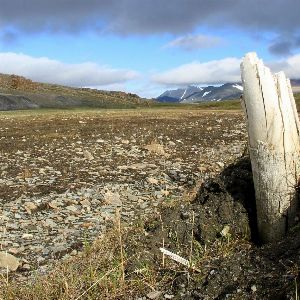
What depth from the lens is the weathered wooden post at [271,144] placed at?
7.12 meters

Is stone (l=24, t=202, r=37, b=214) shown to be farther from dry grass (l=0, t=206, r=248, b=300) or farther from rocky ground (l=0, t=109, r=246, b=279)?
dry grass (l=0, t=206, r=248, b=300)

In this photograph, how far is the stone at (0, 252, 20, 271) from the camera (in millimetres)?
8281

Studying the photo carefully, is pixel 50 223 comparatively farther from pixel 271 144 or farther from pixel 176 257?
pixel 271 144

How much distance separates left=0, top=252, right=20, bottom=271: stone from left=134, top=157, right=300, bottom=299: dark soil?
2147 millimetres

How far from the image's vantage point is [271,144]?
23.4ft

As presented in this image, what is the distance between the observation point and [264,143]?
715 cm

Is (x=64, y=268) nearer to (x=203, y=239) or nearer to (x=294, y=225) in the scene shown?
(x=203, y=239)

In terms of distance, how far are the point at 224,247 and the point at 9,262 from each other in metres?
3.47

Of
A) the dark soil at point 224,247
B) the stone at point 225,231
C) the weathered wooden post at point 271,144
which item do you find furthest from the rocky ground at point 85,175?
the weathered wooden post at point 271,144

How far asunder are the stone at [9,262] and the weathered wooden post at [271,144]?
3866 millimetres

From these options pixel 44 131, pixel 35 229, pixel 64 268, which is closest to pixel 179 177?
pixel 35 229

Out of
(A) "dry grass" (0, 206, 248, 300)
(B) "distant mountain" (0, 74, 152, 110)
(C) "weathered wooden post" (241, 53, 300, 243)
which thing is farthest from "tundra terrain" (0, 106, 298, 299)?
(B) "distant mountain" (0, 74, 152, 110)

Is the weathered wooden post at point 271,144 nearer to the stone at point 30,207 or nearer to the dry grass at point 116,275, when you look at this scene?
the dry grass at point 116,275

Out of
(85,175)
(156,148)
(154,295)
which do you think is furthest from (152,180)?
(154,295)
